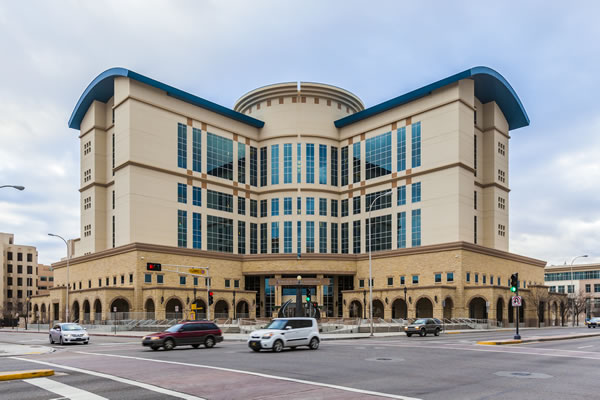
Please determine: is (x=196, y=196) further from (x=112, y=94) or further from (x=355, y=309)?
(x=355, y=309)

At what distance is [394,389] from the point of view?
14281 millimetres

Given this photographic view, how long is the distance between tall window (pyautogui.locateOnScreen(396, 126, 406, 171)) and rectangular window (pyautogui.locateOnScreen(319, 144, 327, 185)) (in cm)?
1257

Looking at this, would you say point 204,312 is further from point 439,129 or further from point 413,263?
point 439,129

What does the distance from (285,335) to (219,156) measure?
54951 mm

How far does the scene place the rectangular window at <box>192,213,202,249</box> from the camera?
73562 millimetres

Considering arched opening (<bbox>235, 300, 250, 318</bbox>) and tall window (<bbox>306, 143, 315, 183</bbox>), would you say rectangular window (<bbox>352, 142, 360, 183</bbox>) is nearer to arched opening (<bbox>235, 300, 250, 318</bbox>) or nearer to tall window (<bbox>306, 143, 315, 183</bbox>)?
tall window (<bbox>306, 143, 315, 183</bbox>)

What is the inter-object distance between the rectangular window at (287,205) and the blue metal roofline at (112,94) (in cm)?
1262

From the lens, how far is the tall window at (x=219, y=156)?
3056 inches

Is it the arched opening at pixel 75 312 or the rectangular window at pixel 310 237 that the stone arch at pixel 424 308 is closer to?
the rectangular window at pixel 310 237

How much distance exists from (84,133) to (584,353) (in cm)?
7260

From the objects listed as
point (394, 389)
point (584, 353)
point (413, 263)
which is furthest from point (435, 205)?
point (394, 389)

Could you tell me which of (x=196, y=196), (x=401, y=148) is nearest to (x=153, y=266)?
(x=196, y=196)

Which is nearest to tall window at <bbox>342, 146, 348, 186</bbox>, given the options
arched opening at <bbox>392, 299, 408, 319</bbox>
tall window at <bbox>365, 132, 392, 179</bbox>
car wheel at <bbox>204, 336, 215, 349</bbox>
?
tall window at <bbox>365, 132, 392, 179</bbox>

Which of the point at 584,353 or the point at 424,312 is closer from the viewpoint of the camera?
the point at 584,353
